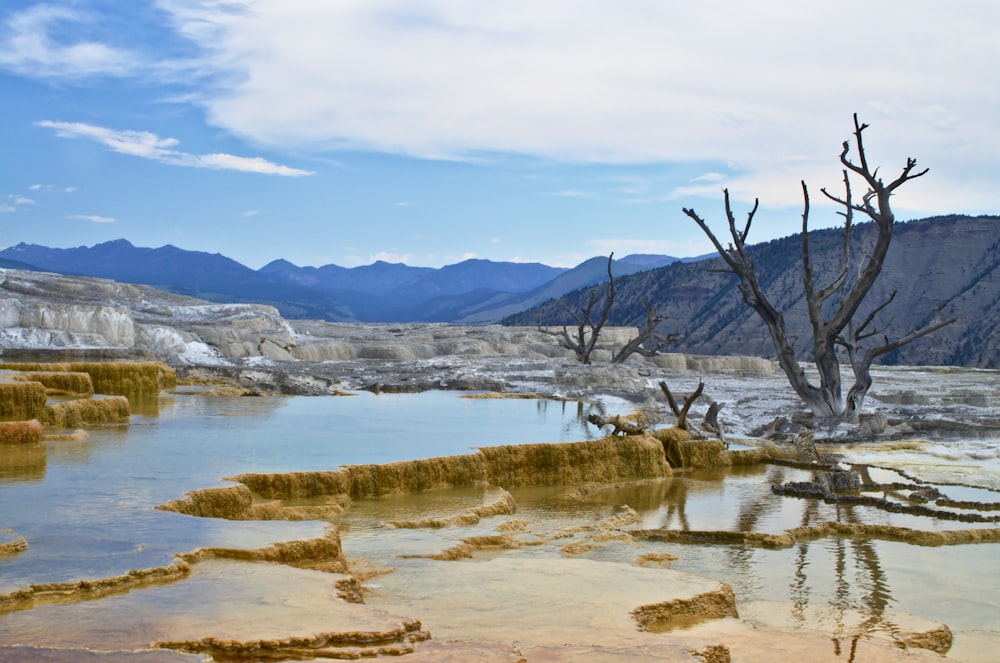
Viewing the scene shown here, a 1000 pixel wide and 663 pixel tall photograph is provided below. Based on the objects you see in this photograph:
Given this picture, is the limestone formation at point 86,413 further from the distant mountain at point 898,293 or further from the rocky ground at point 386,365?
the distant mountain at point 898,293

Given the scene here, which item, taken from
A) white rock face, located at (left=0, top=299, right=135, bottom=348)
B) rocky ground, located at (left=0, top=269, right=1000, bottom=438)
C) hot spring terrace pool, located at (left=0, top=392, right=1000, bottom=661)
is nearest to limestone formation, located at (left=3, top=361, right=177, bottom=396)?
rocky ground, located at (left=0, top=269, right=1000, bottom=438)

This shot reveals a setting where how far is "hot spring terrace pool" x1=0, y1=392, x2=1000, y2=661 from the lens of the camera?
5.89 m

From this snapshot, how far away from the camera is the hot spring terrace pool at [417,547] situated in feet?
19.3

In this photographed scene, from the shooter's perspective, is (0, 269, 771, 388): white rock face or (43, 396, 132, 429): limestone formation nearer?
(43, 396, 132, 429): limestone formation

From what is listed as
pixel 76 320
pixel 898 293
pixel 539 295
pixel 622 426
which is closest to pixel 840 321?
pixel 622 426

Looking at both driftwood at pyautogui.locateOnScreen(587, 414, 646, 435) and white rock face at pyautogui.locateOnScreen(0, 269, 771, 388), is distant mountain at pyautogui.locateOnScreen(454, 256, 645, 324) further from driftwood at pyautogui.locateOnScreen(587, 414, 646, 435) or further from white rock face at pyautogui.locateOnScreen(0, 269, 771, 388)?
driftwood at pyautogui.locateOnScreen(587, 414, 646, 435)

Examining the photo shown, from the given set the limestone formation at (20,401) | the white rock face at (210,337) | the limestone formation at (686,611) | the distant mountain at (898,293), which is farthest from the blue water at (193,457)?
the distant mountain at (898,293)

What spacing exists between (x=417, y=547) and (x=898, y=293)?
6902 centimetres

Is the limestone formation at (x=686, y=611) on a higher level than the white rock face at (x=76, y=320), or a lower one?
lower

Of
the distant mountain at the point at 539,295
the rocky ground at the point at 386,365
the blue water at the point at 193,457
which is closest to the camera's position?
the blue water at the point at 193,457

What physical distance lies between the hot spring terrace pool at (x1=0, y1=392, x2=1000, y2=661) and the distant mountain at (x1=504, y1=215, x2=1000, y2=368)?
49.3 m

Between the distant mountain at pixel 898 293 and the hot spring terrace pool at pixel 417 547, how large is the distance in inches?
1940

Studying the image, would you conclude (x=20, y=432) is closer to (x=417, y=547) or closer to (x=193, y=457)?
(x=193, y=457)

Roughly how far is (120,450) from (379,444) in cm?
320
